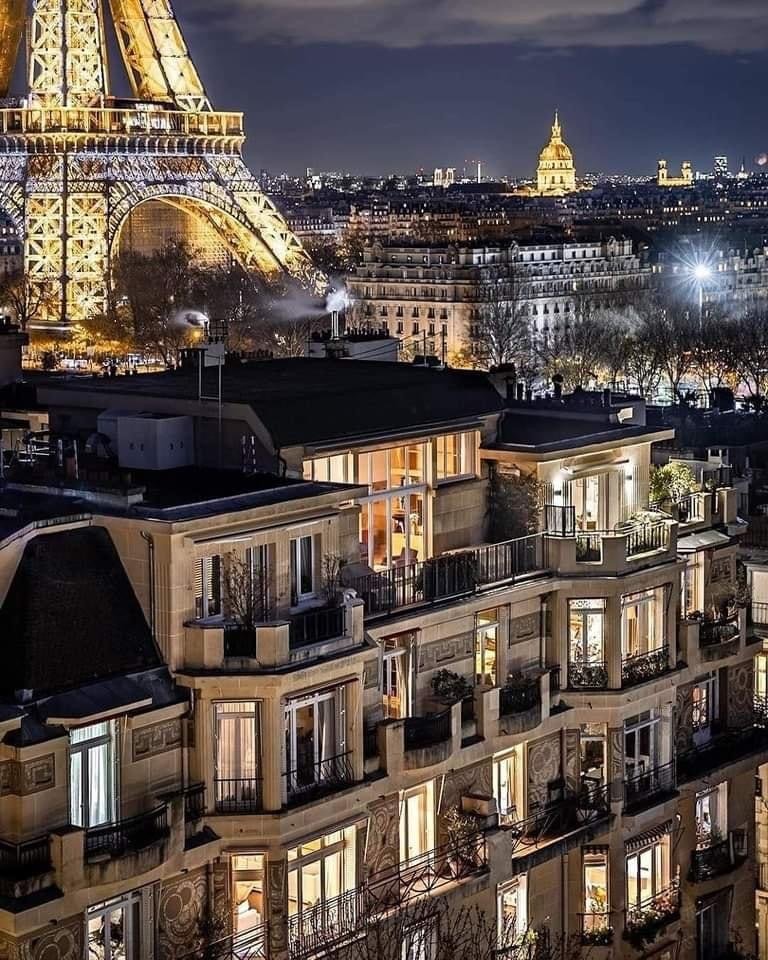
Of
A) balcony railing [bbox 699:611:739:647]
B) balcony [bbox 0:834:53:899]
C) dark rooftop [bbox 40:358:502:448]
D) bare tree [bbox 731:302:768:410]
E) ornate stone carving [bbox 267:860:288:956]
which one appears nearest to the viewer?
balcony [bbox 0:834:53:899]

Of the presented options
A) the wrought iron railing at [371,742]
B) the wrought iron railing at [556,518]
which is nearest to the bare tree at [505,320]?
the wrought iron railing at [556,518]

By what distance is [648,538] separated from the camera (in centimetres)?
2528

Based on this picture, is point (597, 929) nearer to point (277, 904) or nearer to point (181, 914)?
point (277, 904)

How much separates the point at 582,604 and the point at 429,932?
3.97m

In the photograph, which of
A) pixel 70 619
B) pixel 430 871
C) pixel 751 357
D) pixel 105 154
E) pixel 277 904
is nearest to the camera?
pixel 70 619

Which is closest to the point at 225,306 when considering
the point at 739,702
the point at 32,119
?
the point at 32,119

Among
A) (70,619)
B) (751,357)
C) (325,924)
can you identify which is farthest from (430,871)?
(751,357)

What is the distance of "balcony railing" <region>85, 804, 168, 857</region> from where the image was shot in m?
19.5

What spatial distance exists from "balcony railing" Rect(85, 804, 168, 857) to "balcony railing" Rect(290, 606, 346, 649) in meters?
2.05

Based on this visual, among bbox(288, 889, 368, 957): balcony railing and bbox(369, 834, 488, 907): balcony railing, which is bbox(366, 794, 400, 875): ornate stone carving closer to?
bbox(369, 834, 488, 907): balcony railing

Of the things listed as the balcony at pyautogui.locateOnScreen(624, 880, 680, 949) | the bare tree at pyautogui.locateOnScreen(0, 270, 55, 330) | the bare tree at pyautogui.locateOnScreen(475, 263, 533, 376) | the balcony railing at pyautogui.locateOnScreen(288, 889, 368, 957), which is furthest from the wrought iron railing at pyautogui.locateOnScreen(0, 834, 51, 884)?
the bare tree at pyautogui.locateOnScreen(475, 263, 533, 376)

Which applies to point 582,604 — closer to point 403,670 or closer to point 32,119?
point 403,670

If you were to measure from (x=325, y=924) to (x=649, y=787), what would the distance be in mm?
5279

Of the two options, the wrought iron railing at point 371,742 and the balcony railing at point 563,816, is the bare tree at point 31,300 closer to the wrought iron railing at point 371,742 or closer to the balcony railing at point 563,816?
the balcony railing at point 563,816
